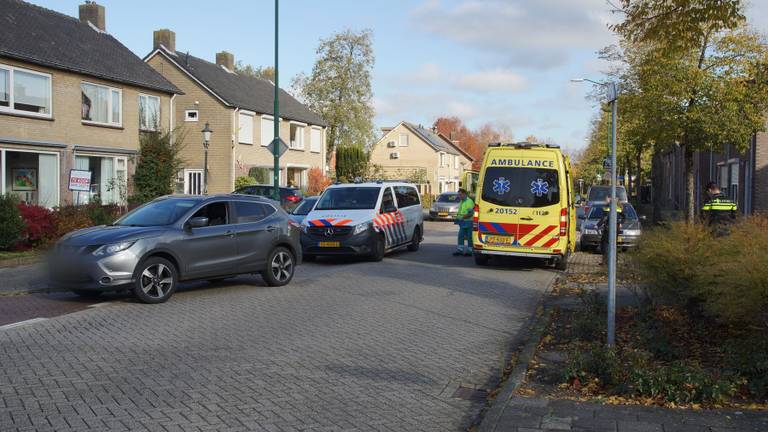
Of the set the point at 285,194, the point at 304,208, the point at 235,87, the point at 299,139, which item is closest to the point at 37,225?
the point at 304,208

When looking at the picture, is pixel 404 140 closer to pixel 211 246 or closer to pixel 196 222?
pixel 211 246

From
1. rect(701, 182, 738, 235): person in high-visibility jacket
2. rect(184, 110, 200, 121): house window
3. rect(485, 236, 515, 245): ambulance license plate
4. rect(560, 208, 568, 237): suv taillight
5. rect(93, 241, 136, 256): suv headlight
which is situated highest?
rect(184, 110, 200, 121): house window

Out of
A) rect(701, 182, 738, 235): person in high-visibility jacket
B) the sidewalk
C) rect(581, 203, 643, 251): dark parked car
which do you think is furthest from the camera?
rect(581, 203, 643, 251): dark parked car

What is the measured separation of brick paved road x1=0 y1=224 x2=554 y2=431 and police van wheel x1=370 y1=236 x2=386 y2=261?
4.05 m

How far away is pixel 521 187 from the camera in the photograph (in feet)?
48.3

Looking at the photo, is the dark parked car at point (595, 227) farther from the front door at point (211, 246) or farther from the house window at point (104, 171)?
the house window at point (104, 171)

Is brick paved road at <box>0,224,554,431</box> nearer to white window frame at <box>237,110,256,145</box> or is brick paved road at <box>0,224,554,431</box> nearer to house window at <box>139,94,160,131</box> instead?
house window at <box>139,94,160,131</box>

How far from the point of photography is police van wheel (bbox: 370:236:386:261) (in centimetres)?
1569

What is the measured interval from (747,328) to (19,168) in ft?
73.0

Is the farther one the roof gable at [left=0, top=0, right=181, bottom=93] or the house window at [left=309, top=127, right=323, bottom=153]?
the house window at [left=309, top=127, right=323, bottom=153]

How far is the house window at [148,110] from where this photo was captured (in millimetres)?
27250

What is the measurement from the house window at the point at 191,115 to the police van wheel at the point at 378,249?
901 inches

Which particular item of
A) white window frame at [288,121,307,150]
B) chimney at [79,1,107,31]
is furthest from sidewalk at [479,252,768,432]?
white window frame at [288,121,307,150]

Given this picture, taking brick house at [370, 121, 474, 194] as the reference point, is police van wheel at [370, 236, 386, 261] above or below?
below
